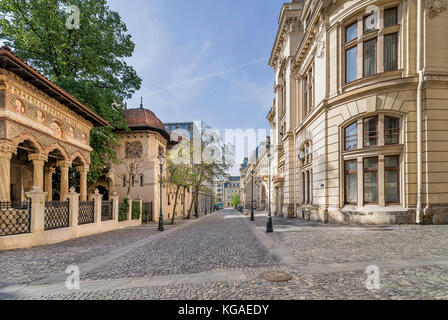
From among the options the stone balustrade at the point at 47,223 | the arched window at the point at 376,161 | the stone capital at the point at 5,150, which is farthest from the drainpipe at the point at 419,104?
the stone capital at the point at 5,150

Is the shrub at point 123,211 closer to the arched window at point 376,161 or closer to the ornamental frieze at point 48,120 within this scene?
the ornamental frieze at point 48,120

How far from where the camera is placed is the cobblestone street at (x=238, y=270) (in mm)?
4355

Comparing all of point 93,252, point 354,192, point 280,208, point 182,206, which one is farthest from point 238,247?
point 182,206

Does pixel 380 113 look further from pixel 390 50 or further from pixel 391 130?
pixel 390 50

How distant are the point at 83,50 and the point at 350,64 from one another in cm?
1935

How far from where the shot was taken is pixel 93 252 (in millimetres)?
8594

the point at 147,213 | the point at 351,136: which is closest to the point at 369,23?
the point at 351,136

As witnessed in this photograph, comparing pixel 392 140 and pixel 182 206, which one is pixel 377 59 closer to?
pixel 392 140

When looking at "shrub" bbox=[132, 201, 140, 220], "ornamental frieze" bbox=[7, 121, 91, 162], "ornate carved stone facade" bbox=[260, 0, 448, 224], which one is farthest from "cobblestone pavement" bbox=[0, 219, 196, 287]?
"ornate carved stone facade" bbox=[260, 0, 448, 224]

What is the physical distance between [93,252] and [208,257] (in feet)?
15.1

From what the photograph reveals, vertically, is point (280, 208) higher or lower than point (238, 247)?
lower

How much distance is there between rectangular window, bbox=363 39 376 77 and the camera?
14.0m

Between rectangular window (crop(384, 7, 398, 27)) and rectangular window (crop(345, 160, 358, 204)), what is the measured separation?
8457mm

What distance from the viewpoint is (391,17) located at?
1370 cm
